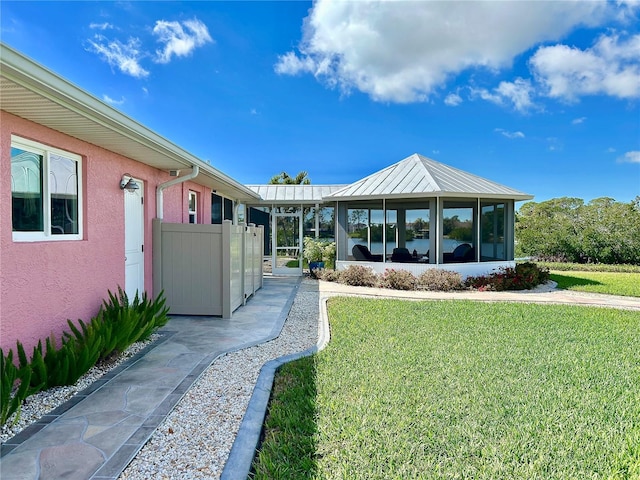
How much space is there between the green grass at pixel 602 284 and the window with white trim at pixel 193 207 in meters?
12.6

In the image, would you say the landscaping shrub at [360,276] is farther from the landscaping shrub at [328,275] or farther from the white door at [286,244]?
the white door at [286,244]

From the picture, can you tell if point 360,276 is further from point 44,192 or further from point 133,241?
point 44,192

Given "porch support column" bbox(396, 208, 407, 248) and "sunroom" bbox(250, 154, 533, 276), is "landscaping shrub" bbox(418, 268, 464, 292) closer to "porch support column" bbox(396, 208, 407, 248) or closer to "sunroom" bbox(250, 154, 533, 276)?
"sunroom" bbox(250, 154, 533, 276)

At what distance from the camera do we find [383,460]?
2.68 meters

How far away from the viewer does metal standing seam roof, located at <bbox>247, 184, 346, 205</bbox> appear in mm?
14508

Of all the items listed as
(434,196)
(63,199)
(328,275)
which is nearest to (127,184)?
(63,199)

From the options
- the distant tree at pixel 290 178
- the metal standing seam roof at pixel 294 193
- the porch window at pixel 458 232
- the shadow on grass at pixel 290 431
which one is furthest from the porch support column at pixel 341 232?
the distant tree at pixel 290 178

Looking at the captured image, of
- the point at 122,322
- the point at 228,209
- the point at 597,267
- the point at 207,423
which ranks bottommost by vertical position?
the point at 207,423

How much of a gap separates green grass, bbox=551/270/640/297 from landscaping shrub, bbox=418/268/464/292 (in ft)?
13.3

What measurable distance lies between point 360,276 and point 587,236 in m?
14.7

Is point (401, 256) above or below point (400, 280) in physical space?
above

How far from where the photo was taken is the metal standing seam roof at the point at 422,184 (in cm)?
1155

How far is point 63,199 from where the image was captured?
479 centimetres

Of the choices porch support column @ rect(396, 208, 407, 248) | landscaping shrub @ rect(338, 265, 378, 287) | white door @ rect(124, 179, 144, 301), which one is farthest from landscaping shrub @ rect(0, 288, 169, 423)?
porch support column @ rect(396, 208, 407, 248)
